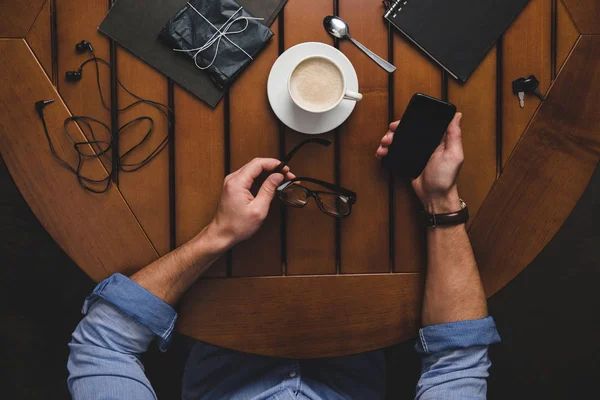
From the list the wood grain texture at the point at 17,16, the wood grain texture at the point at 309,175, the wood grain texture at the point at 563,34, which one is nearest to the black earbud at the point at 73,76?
the wood grain texture at the point at 17,16

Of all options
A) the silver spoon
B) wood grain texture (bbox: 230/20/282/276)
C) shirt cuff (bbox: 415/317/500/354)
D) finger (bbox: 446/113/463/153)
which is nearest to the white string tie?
wood grain texture (bbox: 230/20/282/276)

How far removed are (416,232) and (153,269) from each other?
0.52m

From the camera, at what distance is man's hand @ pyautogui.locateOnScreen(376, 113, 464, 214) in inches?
34.6

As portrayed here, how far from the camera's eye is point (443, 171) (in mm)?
881

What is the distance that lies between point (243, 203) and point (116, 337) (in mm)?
355

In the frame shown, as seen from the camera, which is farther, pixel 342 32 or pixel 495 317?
pixel 495 317

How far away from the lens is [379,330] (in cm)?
90

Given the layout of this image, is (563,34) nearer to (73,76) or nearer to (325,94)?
(325,94)

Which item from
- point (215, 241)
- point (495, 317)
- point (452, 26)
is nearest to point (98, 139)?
point (215, 241)

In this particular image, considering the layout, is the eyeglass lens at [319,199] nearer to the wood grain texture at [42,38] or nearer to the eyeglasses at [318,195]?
the eyeglasses at [318,195]

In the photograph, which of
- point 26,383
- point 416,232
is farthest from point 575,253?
point 26,383

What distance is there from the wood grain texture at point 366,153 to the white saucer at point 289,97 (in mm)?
29

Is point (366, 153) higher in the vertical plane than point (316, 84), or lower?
lower

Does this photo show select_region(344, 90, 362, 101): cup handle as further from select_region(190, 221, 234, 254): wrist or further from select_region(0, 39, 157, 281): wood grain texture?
select_region(0, 39, 157, 281): wood grain texture
